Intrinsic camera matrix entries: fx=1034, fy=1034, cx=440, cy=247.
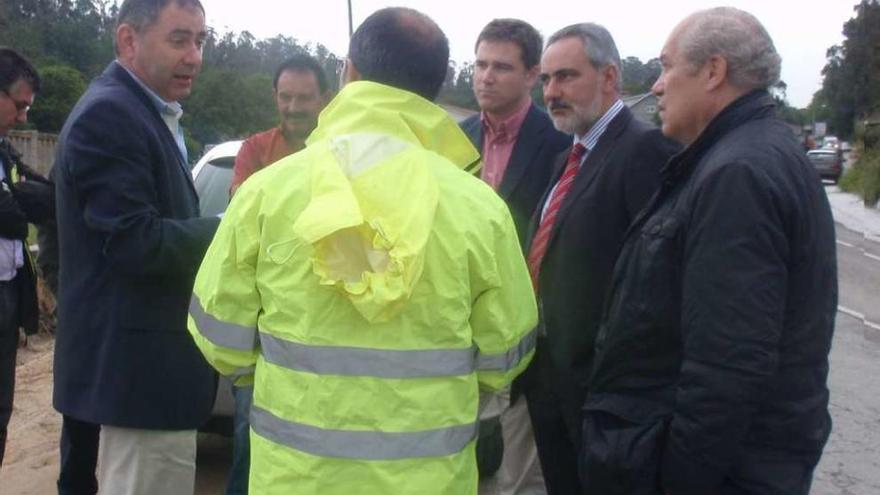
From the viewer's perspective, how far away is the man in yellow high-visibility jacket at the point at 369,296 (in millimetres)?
2336

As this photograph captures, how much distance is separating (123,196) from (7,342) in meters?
1.53

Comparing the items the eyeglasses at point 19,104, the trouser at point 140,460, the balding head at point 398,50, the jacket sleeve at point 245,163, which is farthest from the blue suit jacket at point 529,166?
the eyeglasses at point 19,104

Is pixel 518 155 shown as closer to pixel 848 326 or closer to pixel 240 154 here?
pixel 240 154

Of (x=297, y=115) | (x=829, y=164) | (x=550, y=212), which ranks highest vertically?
(x=297, y=115)

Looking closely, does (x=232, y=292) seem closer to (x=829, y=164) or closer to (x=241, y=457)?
(x=241, y=457)

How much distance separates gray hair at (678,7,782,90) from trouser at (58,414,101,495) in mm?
2370

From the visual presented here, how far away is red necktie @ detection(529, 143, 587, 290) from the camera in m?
3.76

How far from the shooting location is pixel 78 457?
372cm

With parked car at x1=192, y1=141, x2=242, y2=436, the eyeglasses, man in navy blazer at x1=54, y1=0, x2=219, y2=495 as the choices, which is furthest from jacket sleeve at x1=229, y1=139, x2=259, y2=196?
man in navy blazer at x1=54, y1=0, x2=219, y2=495

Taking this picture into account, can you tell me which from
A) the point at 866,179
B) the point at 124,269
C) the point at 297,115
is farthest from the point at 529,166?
the point at 866,179

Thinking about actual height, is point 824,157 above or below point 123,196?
below

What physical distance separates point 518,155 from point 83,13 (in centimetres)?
5552

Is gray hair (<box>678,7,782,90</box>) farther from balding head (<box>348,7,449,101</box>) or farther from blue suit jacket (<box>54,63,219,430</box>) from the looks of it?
blue suit jacket (<box>54,63,219,430</box>)

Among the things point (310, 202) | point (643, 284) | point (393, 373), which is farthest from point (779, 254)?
point (310, 202)
